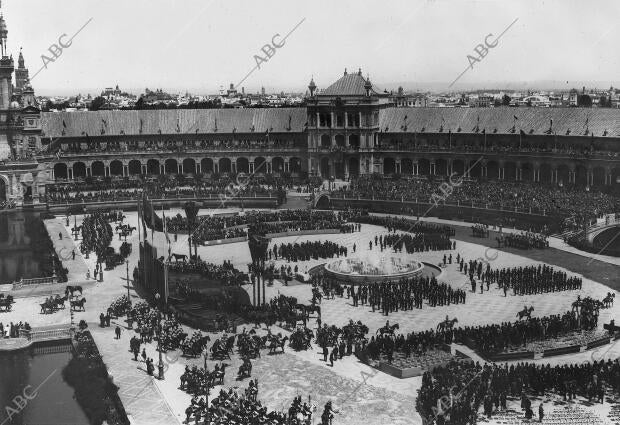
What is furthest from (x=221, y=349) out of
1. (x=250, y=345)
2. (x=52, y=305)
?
(x=52, y=305)

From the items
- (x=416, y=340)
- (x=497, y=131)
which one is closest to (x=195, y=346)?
(x=416, y=340)

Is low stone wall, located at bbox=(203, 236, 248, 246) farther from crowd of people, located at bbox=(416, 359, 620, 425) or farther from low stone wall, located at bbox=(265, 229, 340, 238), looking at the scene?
crowd of people, located at bbox=(416, 359, 620, 425)

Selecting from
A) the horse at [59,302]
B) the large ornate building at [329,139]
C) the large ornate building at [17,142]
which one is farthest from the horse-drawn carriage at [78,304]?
the large ornate building at [329,139]

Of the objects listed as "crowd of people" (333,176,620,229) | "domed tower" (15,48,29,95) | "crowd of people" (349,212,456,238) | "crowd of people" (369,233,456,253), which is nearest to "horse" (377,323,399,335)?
"crowd of people" (369,233,456,253)

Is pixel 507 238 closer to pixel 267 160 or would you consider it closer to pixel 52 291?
pixel 52 291

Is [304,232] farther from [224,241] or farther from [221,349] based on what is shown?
[221,349]

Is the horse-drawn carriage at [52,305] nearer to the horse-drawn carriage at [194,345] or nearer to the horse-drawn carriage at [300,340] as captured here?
the horse-drawn carriage at [194,345]
